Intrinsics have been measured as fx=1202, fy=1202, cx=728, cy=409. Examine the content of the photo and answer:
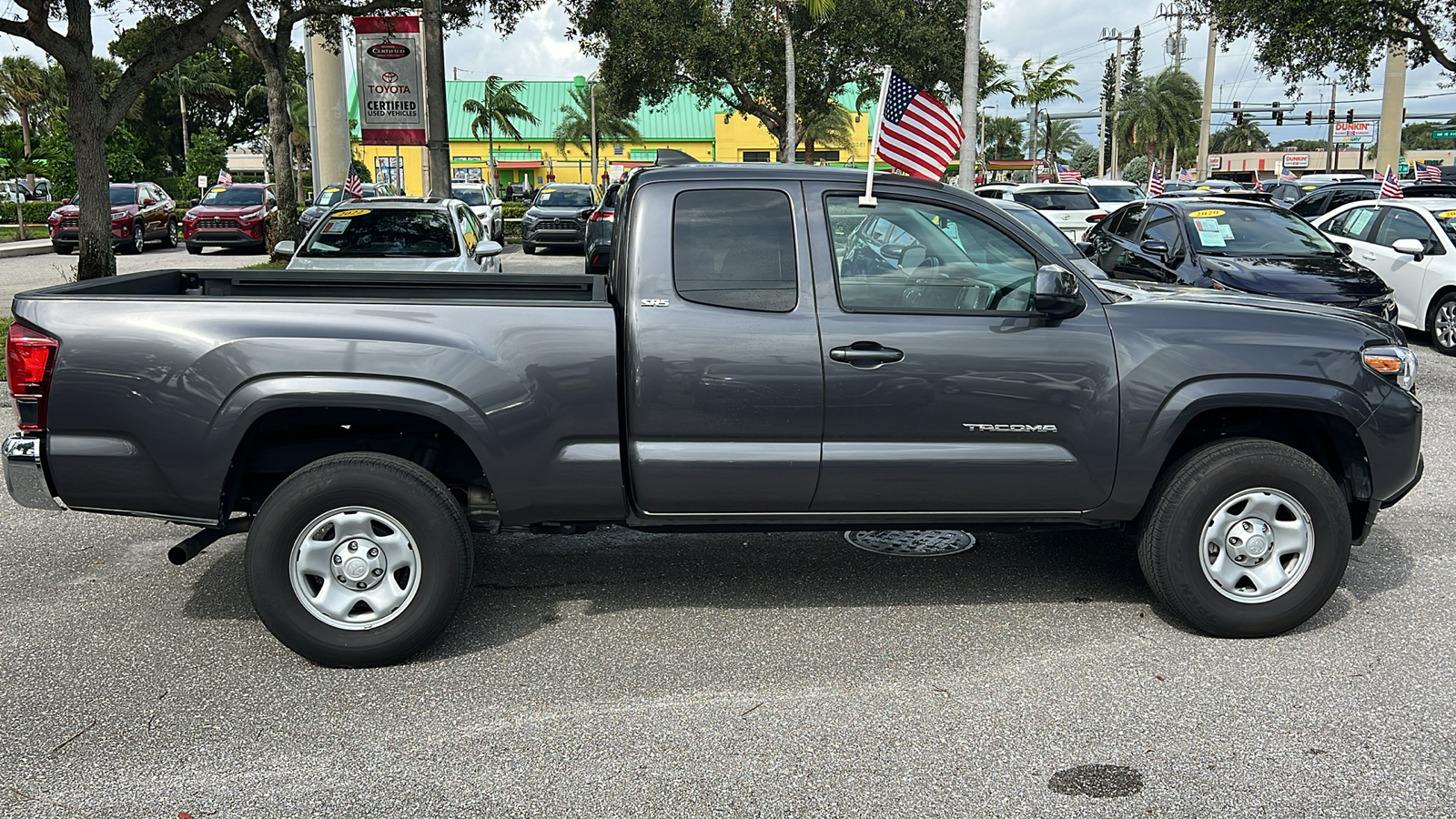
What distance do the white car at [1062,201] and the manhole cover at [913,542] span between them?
56.5ft

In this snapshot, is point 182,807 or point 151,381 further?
point 151,381

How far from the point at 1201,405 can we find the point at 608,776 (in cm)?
266

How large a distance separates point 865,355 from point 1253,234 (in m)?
9.36

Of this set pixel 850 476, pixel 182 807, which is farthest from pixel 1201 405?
pixel 182 807

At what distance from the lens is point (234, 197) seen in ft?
93.2

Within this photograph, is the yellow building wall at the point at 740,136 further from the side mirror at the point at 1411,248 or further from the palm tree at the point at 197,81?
the side mirror at the point at 1411,248

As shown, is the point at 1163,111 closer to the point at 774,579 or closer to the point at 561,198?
the point at 561,198

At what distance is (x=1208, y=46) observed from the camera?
39.0 meters

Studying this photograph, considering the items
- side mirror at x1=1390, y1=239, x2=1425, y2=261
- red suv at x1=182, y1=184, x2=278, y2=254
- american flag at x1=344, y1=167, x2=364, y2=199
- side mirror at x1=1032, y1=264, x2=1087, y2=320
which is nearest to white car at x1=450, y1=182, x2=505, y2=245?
american flag at x1=344, y1=167, x2=364, y2=199

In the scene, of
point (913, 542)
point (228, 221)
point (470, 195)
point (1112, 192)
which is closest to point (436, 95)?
point (470, 195)

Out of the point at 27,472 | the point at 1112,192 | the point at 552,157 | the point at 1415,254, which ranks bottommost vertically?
the point at 27,472

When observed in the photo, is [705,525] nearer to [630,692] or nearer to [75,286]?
[630,692]

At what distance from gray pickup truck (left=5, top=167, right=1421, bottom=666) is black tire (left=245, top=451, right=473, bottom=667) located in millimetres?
11

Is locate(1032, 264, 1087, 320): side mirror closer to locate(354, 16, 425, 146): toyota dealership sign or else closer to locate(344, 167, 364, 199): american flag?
locate(354, 16, 425, 146): toyota dealership sign
